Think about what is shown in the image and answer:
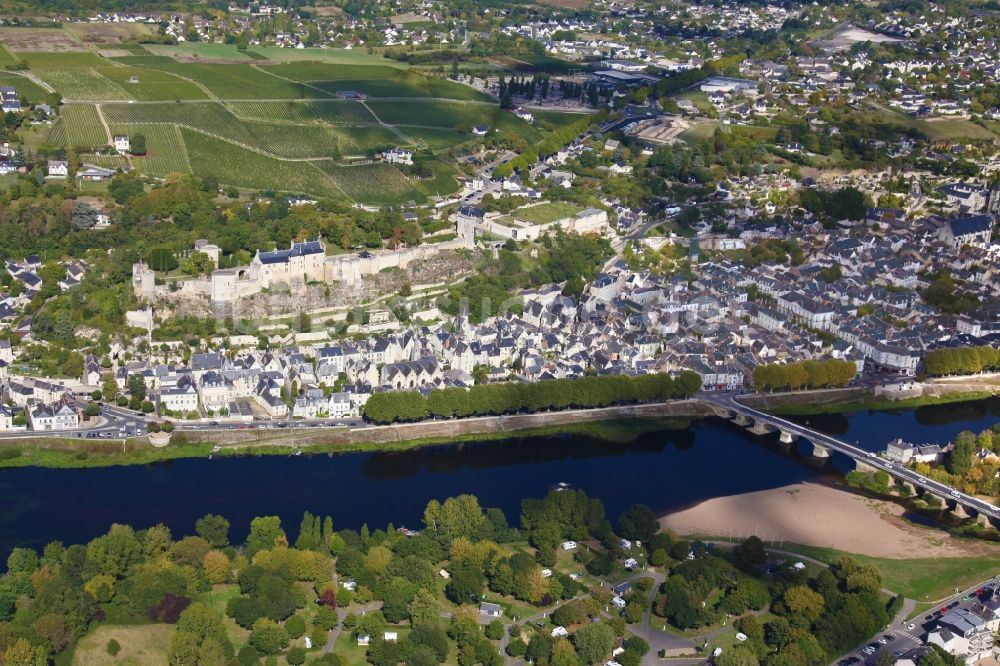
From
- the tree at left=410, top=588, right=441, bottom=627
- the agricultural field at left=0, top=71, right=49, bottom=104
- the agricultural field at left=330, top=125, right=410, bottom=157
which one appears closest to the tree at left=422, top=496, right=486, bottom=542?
the tree at left=410, top=588, right=441, bottom=627

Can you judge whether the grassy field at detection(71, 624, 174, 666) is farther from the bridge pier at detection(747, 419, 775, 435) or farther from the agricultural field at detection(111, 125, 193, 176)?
the agricultural field at detection(111, 125, 193, 176)

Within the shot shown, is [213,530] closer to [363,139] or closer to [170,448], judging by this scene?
[170,448]

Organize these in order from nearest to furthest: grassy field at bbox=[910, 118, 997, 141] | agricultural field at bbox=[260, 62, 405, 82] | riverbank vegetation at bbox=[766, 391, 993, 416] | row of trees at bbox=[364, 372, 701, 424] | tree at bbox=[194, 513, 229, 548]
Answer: tree at bbox=[194, 513, 229, 548] → row of trees at bbox=[364, 372, 701, 424] → riverbank vegetation at bbox=[766, 391, 993, 416] → grassy field at bbox=[910, 118, 997, 141] → agricultural field at bbox=[260, 62, 405, 82]

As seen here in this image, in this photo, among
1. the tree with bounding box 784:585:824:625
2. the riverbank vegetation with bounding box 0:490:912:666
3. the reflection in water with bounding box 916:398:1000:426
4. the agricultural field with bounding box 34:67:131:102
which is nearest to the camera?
the riverbank vegetation with bounding box 0:490:912:666

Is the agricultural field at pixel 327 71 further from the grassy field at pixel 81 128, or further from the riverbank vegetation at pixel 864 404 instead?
the riverbank vegetation at pixel 864 404

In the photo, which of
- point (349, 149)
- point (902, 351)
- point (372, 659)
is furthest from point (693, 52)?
point (372, 659)

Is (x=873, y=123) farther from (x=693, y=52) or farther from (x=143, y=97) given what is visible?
(x=143, y=97)

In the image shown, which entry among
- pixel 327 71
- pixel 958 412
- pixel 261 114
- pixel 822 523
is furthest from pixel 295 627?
pixel 327 71
